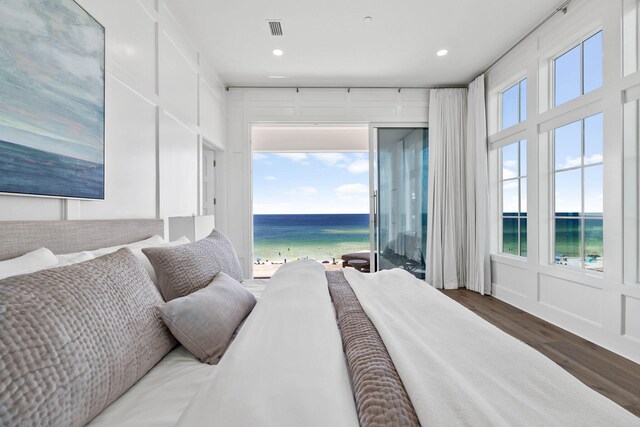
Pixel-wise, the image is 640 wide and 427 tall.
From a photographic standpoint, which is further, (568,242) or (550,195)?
(550,195)

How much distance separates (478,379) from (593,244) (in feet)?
8.23

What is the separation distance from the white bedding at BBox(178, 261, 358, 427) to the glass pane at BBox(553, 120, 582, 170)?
285cm

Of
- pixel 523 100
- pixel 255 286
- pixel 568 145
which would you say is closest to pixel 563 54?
pixel 523 100

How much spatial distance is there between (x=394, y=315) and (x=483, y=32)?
3080 millimetres

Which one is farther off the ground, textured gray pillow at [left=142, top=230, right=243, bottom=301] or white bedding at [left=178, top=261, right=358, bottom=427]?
textured gray pillow at [left=142, top=230, right=243, bottom=301]

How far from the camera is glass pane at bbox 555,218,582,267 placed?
103 inches

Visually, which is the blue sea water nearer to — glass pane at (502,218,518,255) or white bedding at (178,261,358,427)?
white bedding at (178,261,358,427)

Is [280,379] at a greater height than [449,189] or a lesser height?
lesser

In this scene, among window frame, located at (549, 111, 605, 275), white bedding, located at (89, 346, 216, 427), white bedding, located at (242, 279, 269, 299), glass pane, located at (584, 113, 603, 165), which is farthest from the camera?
window frame, located at (549, 111, 605, 275)

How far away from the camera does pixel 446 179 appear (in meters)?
4.05

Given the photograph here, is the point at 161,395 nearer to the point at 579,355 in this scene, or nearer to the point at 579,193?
the point at 579,355

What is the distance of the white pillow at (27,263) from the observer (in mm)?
873

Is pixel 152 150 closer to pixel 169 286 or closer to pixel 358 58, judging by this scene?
pixel 169 286

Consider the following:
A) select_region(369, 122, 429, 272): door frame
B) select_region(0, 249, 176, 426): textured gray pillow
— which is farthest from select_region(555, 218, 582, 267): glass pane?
select_region(0, 249, 176, 426): textured gray pillow
